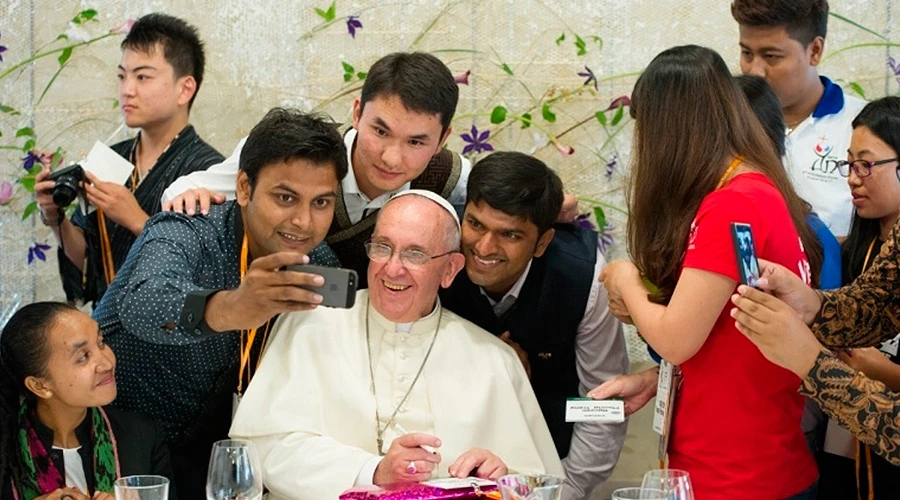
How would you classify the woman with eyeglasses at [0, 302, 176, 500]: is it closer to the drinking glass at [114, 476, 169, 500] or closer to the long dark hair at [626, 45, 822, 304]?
the drinking glass at [114, 476, 169, 500]

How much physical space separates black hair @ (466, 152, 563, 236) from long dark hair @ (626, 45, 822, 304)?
2.57 ft

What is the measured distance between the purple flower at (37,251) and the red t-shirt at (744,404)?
2.91m

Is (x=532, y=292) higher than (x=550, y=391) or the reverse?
higher

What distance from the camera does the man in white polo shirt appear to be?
13.7 ft

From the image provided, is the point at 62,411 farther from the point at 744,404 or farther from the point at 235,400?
the point at 744,404

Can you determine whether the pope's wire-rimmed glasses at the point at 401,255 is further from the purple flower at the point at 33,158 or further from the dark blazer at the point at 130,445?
the purple flower at the point at 33,158

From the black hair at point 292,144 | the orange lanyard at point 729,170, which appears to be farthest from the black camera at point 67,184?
the orange lanyard at point 729,170

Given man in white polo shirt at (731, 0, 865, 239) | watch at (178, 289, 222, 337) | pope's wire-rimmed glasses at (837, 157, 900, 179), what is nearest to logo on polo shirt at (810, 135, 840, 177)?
man in white polo shirt at (731, 0, 865, 239)

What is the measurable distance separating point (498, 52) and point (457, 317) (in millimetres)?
1474

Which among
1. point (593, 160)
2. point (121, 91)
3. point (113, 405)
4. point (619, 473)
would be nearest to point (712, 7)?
point (593, 160)

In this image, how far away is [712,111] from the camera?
9.80 feet

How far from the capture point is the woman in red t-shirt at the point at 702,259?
2928 mm

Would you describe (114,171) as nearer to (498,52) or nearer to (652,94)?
(498,52)

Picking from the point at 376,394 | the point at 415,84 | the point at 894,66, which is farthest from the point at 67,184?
the point at 894,66
